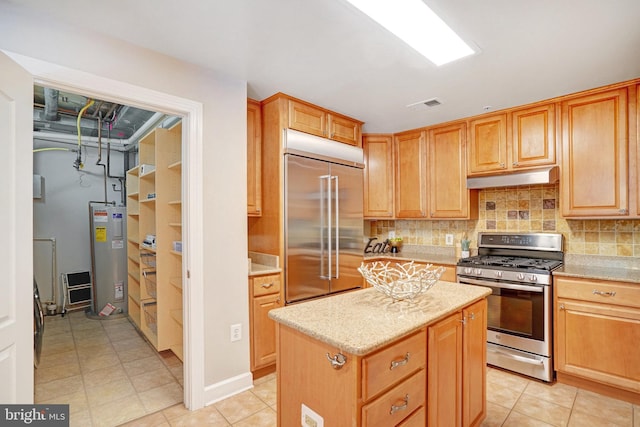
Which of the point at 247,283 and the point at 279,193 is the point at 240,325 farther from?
the point at 279,193

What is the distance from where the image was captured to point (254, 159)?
9.36 ft

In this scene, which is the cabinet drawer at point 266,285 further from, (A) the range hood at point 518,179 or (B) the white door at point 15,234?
(A) the range hood at point 518,179

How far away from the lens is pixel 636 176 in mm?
2482

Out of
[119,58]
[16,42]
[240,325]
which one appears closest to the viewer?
[16,42]

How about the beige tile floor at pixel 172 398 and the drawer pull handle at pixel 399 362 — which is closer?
the drawer pull handle at pixel 399 362

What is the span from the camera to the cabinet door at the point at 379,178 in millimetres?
3855

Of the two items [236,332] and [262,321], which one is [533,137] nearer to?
[262,321]

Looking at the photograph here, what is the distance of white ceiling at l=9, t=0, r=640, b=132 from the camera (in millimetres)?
1626

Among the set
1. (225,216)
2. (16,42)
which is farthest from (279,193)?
(16,42)

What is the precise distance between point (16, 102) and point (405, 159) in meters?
3.30

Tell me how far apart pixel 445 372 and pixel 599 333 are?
5.42 feet

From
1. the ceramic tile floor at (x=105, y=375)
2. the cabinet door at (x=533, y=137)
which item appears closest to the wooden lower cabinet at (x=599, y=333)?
the cabinet door at (x=533, y=137)

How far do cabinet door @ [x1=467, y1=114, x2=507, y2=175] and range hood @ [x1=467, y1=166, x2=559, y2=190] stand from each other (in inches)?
3.4

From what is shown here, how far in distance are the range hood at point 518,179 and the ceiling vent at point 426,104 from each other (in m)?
0.87
